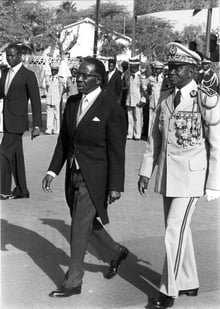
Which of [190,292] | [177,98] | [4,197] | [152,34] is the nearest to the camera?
[177,98]

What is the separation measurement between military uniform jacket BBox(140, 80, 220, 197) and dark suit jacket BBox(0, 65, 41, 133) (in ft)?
13.3

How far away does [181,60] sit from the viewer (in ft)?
17.5

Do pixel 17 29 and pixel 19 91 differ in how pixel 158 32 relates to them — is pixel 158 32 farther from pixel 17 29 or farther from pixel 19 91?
pixel 19 91

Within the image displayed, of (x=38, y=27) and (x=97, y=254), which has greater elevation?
(x=38, y=27)

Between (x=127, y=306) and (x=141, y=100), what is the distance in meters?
11.7

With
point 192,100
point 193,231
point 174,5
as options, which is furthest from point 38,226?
point 174,5

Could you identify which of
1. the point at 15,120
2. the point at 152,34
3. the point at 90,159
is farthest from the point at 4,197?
the point at 152,34

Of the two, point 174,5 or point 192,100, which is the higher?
point 174,5

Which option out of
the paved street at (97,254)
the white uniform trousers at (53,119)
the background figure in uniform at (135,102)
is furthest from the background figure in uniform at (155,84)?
the paved street at (97,254)

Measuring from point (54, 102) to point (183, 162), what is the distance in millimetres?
12833

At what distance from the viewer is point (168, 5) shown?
51.6ft

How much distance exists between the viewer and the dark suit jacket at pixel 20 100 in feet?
30.5

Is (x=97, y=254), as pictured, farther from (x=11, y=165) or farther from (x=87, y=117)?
(x=11, y=165)

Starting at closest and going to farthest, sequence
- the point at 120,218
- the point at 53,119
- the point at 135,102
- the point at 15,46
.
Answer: the point at 120,218
the point at 15,46
the point at 135,102
the point at 53,119
